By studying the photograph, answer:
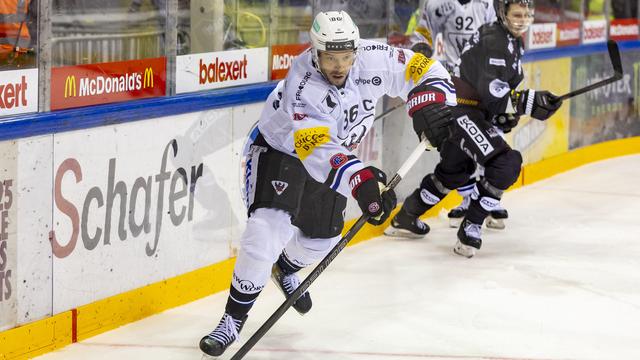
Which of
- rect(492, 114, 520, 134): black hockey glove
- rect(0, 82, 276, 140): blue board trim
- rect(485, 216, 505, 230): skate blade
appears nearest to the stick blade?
rect(492, 114, 520, 134): black hockey glove

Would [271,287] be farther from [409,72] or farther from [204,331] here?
[409,72]

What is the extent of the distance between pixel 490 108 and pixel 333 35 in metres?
2.46

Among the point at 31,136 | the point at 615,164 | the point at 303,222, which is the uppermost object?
the point at 31,136

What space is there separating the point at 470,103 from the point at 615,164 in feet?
10.4

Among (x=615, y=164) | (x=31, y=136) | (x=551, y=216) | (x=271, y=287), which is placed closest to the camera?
(x=31, y=136)

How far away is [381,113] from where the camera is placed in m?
7.25

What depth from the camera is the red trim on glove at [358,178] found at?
13.9 feet

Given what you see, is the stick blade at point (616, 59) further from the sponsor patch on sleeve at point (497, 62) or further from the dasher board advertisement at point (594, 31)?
the dasher board advertisement at point (594, 31)

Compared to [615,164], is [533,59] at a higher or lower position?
higher

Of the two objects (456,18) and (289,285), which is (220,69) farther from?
(456,18)

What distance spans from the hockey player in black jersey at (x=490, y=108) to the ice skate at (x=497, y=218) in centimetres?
59

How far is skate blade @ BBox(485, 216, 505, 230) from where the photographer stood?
7371mm

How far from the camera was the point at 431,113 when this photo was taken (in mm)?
4645

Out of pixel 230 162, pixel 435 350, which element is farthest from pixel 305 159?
pixel 230 162
